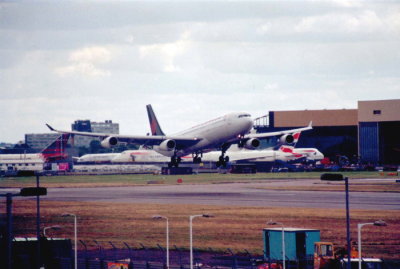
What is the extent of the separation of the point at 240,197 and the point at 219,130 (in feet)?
103

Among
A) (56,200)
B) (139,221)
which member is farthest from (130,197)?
(139,221)

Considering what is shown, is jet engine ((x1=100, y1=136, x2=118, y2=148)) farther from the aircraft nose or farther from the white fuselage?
the aircraft nose

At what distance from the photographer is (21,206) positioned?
284 ft

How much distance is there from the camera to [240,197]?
301 ft

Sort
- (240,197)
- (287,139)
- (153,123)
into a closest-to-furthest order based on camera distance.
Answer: (240,197)
(287,139)
(153,123)

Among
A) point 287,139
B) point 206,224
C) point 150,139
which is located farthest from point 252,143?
point 206,224

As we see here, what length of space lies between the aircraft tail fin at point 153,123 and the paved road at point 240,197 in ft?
161

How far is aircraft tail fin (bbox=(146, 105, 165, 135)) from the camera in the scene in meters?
160

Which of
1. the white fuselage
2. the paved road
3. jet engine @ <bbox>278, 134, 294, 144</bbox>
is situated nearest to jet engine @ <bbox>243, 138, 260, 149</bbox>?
the white fuselage

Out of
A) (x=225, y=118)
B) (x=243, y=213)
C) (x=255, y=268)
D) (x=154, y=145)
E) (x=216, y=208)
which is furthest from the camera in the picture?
(x=154, y=145)

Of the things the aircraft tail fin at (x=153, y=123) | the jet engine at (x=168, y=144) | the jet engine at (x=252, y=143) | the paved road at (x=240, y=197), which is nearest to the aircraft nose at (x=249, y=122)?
the jet engine at (x=252, y=143)

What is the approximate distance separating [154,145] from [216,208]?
61.5 m

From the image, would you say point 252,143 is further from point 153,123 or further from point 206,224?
point 206,224

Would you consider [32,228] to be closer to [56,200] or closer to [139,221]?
[139,221]
